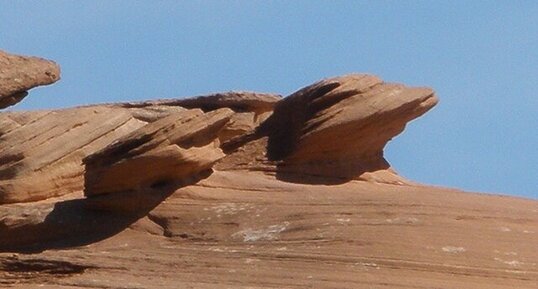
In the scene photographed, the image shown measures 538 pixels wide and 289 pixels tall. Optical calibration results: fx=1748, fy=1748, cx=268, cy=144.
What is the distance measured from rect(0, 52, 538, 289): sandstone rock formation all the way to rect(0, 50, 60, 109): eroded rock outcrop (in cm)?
61

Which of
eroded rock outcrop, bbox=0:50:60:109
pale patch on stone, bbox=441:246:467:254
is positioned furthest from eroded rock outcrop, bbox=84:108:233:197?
pale patch on stone, bbox=441:246:467:254

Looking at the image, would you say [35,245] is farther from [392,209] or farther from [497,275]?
Result: [497,275]

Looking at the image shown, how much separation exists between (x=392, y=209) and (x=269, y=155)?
3048 millimetres

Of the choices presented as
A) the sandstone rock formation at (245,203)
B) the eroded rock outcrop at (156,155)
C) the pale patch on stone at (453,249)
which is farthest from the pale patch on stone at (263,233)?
the pale patch on stone at (453,249)

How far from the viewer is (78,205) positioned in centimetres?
2189

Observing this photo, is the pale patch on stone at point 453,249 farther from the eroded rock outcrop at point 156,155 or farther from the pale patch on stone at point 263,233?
the eroded rock outcrop at point 156,155

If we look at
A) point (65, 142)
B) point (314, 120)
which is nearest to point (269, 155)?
point (314, 120)

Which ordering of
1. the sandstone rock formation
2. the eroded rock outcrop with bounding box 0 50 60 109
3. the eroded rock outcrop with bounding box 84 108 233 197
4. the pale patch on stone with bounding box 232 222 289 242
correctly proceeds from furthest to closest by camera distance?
the eroded rock outcrop with bounding box 0 50 60 109, the eroded rock outcrop with bounding box 84 108 233 197, the pale patch on stone with bounding box 232 222 289 242, the sandstone rock formation

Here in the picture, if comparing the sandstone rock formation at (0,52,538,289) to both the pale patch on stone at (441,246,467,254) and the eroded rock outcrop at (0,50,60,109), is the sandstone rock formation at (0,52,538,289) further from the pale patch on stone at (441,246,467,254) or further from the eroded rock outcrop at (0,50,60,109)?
the eroded rock outcrop at (0,50,60,109)

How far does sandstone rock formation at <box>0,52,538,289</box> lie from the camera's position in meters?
19.5

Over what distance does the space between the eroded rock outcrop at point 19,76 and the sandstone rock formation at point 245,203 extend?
61cm

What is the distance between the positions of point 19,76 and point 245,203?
3294 mm

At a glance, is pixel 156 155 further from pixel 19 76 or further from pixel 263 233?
pixel 19 76

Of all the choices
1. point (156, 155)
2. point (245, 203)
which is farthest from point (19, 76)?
point (245, 203)
